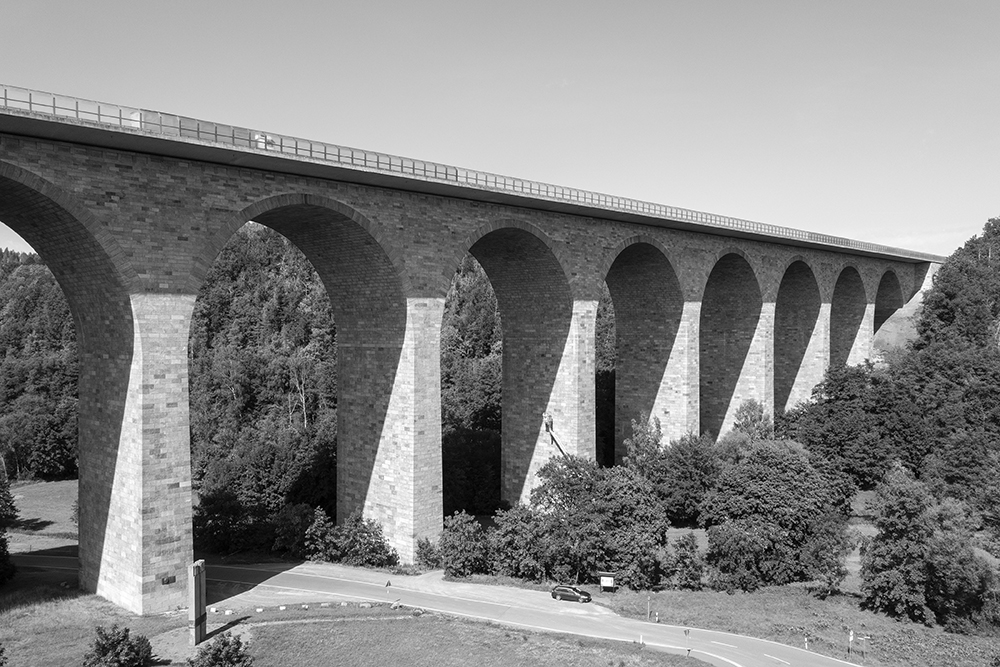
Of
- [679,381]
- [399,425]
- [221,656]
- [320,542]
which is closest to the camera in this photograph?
[221,656]

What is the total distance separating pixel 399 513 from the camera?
89.5 ft

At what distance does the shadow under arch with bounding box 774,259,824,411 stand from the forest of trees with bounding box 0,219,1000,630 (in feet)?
16.0

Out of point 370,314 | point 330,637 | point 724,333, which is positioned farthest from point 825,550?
point 370,314

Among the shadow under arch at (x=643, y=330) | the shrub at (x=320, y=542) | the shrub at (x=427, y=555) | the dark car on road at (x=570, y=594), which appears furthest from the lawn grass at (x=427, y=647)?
the shadow under arch at (x=643, y=330)

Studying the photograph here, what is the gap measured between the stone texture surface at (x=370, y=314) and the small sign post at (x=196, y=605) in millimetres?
2007

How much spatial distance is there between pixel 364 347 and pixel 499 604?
1097 centimetres

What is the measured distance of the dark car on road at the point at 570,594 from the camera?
2481 centimetres

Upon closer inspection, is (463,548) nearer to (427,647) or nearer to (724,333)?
(427,647)

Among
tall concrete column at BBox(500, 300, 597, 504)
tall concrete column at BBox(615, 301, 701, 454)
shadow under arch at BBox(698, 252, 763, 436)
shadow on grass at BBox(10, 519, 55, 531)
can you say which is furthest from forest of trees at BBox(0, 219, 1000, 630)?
shadow on grass at BBox(10, 519, 55, 531)

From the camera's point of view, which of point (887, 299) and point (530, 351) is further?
point (887, 299)

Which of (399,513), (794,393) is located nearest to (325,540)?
(399,513)

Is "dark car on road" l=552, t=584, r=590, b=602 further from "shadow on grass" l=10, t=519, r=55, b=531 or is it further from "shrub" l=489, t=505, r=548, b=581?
"shadow on grass" l=10, t=519, r=55, b=531

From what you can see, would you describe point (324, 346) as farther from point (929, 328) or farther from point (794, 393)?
point (929, 328)

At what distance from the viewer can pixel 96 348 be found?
2220 cm
